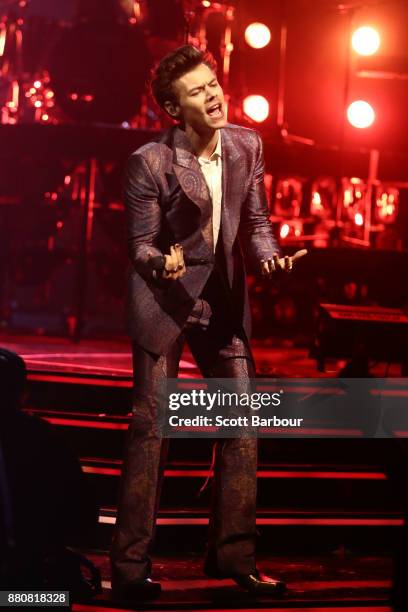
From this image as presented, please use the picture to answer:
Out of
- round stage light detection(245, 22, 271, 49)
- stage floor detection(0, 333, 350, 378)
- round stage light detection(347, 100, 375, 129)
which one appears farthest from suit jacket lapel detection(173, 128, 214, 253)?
round stage light detection(245, 22, 271, 49)

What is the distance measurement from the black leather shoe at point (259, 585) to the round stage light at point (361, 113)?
695 centimetres

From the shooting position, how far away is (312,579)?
13.5ft

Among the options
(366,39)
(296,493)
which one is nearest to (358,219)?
(366,39)

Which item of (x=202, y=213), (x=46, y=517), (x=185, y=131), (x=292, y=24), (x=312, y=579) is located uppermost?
(x=292, y=24)

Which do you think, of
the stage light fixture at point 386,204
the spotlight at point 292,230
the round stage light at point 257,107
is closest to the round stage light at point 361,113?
the round stage light at point 257,107

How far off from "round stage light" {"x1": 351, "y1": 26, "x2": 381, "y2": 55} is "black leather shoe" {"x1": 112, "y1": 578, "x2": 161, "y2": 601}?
7.28m

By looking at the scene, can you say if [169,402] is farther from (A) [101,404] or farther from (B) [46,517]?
(A) [101,404]

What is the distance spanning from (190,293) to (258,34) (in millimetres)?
Result: 7214

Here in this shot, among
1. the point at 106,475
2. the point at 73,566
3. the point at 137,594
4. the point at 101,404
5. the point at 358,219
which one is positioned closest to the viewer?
the point at 73,566

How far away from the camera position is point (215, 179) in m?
3.71

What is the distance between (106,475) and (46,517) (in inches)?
75.7

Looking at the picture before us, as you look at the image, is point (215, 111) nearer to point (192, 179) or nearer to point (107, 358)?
point (192, 179)

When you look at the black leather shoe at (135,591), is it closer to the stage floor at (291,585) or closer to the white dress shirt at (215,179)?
the stage floor at (291,585)

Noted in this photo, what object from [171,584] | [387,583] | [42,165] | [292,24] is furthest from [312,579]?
[292,24]
